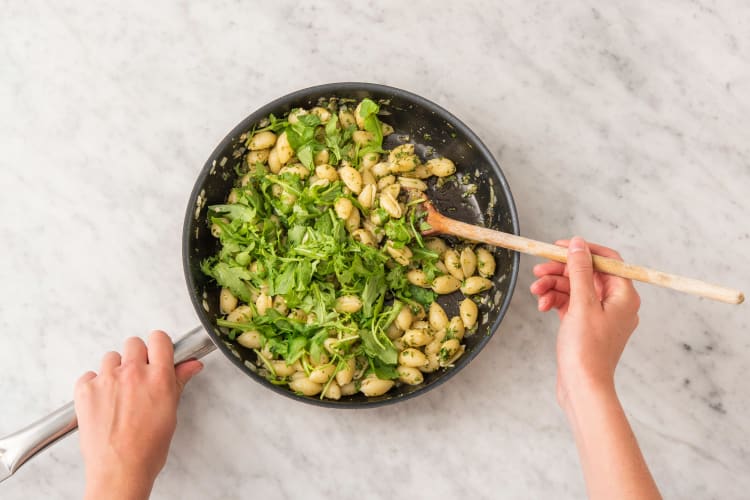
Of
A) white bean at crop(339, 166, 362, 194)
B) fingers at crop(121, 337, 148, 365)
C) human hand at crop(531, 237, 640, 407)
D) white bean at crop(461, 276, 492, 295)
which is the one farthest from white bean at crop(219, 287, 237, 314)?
human hand at crop(531, 237, 640, 407)

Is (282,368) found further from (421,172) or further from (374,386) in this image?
(421,172)

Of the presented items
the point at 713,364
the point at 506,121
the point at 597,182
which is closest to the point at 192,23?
the point at 506,121

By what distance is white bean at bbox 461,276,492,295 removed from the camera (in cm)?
99

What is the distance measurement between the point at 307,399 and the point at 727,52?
854mm

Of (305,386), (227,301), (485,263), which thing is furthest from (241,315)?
(485,263)

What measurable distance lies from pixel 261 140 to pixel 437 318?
14.0 inches

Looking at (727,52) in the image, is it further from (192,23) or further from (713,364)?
(192,23)

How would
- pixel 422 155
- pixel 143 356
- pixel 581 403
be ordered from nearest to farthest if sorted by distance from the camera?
pixel 581 403 < pixel 143 356 < pixel 422 155

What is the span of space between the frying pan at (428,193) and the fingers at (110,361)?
7 cm

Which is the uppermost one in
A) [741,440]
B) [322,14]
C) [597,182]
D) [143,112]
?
[322,14]

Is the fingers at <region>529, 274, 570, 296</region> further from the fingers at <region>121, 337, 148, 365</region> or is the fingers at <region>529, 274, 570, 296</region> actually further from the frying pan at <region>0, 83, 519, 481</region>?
the fingers at <region>121, 337, 148, 365</region>

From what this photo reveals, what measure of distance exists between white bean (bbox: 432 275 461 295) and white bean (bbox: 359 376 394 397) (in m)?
0.15

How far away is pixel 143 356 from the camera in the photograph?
957mm

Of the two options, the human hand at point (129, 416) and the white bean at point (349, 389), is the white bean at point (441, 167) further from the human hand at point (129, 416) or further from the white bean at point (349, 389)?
the human hand at point (129, 416)
